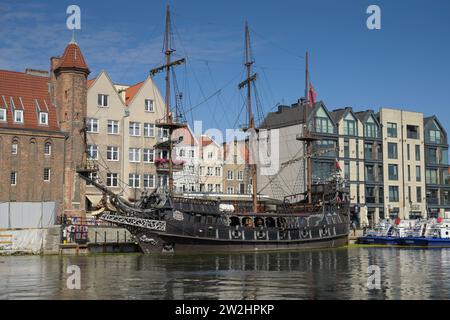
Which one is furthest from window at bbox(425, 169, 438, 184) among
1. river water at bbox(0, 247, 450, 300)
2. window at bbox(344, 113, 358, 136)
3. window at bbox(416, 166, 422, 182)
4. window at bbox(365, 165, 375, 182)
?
river water at bbox(0, 247, 450, 300)

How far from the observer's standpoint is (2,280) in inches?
1203

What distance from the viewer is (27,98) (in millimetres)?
65875

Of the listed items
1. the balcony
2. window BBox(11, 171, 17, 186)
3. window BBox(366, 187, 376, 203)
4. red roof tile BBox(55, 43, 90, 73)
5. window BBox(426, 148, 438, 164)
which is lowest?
window BBox(366, 187, 376, 203)

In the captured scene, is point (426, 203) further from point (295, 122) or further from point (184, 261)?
point (184, 261)

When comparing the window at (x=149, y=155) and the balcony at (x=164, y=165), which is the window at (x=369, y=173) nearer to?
the balcony at (x=164, y=165)

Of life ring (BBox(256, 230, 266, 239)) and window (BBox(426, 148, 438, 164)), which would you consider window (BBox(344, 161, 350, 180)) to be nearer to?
window (BBox(426, 148, 438, 164))

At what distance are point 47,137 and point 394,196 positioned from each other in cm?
5425

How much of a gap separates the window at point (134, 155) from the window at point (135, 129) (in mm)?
1705

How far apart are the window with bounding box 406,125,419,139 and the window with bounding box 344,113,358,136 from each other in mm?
10692

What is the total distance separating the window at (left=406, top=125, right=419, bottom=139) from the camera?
320 ft

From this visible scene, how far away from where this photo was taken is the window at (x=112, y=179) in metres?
68.1

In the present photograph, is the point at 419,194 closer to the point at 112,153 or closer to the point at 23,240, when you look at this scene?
the point at 112,153

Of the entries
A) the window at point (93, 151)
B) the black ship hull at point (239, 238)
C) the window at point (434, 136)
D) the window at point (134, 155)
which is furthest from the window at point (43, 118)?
the window at point (434, 136)
